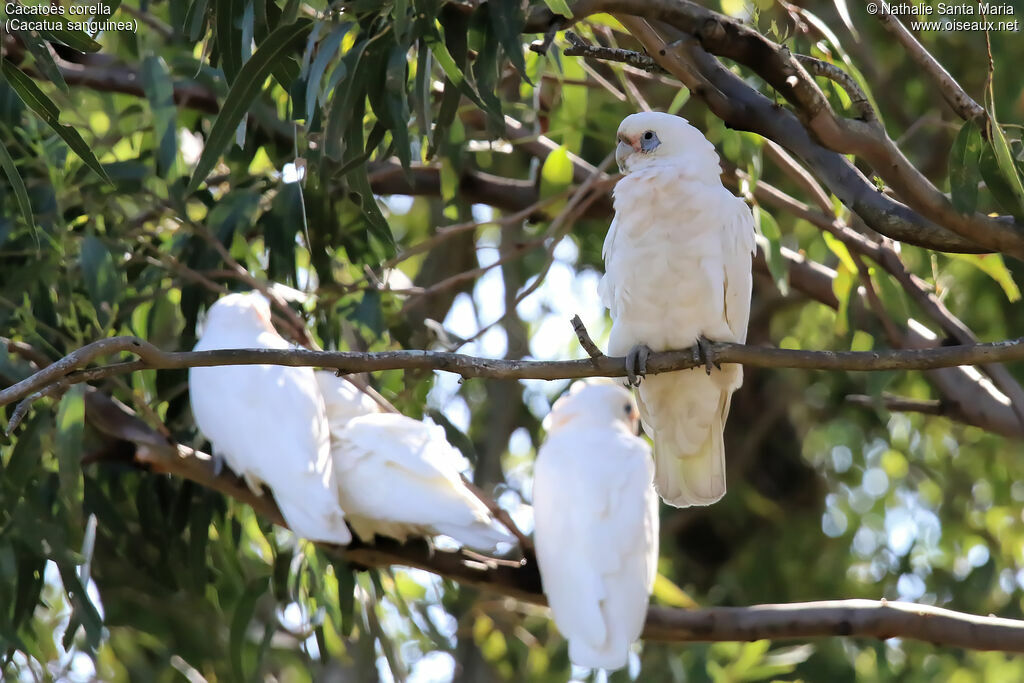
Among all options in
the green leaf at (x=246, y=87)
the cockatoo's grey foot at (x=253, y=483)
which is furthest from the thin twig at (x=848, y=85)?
the cockatoo's grey foot at (x=253, y=483)

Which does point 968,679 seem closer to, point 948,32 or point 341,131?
point 948,32

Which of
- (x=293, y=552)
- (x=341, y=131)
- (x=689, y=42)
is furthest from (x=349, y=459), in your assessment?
(x=689, y=42)

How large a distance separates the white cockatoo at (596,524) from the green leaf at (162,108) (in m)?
1.10

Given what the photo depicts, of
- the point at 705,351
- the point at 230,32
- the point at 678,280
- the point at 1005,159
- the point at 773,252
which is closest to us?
the point at 1005,159

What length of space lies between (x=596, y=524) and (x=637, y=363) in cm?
81

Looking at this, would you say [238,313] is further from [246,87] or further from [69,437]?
[246,87]

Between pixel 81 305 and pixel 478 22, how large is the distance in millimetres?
1190

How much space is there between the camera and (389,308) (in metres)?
2.61

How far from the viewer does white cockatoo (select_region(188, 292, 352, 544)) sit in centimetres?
238

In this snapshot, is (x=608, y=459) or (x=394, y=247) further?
(x=608, y=459)

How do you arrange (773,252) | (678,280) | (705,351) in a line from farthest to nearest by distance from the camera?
(773,252) → (678,280) → (705,351)

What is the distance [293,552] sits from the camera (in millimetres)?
2709

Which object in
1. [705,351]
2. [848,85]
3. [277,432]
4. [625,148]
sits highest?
[848,85]

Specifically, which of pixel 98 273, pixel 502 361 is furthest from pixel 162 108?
pixel 502 361
